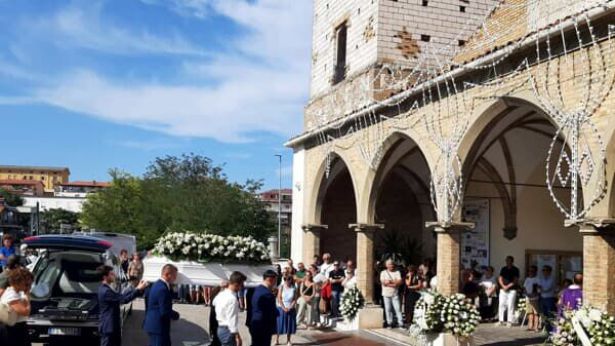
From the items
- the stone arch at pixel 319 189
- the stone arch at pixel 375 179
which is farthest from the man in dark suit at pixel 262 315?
the stone arch at pixel 319 189

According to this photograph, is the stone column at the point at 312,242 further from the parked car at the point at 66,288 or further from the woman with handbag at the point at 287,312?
the parked car at the point at 66,288

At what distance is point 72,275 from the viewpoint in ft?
38.9

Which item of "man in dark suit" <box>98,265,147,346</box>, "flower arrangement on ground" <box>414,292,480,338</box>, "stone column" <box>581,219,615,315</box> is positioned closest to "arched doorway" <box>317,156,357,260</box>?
"flower arrangement on ground" <box>414,292,480,338</box>

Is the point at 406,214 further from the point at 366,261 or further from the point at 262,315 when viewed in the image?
the point at 262,315

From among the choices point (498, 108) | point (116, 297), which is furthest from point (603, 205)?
point (116, 297)

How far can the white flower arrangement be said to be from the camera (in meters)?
12.0

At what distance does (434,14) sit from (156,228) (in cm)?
2276

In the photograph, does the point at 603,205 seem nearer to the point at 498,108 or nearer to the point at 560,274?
the point at 498,108

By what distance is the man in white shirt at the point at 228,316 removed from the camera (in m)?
8.65

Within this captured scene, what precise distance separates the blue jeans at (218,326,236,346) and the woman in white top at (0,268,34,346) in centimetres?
238

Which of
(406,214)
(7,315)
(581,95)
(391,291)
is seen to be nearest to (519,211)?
(406,214)

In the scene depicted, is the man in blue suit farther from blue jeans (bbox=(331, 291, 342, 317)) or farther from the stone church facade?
blue jeans (bbox=(331, 291, 342, 317))

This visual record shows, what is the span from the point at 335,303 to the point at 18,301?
10.7 m

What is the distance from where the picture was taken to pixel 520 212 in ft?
60.4
